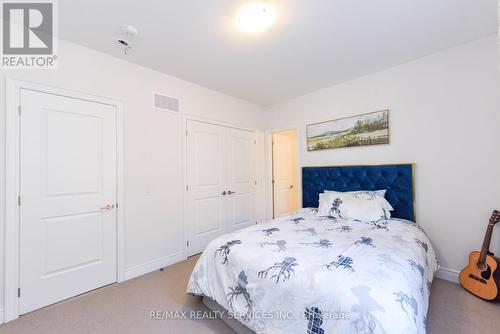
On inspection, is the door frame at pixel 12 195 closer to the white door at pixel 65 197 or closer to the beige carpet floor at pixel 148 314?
the white door at pixel 65 197

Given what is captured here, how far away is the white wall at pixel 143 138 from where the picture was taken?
218cm

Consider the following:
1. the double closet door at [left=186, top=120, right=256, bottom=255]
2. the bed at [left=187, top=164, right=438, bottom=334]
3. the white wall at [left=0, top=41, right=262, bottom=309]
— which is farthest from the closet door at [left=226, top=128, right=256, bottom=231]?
the bed at [left=187, top=164, right=438, bottom=334]

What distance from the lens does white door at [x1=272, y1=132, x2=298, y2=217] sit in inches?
170

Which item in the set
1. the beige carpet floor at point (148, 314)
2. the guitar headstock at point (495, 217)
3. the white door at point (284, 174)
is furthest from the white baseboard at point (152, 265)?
the guitar headstock at point (495, 217)

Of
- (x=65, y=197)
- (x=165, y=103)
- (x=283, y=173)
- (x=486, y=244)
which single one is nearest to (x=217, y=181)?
(x=165, y=103)

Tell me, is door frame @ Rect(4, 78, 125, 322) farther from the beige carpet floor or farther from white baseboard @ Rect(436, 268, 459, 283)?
white baseboard @ Rect(436, 268, 459, 283)

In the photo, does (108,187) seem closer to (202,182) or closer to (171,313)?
(202,182)

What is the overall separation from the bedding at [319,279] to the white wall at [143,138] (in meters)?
1.09

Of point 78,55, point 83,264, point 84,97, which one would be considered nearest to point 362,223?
point 83,264

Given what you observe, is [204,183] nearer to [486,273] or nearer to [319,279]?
[319,279]

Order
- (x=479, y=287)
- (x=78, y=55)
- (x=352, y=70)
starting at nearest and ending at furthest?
(x=479, y=287), (x=78, y=55), (x=352, y=70)

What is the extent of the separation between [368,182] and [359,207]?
0.53m

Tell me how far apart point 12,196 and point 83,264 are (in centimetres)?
89

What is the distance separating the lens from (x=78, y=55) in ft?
7.06
